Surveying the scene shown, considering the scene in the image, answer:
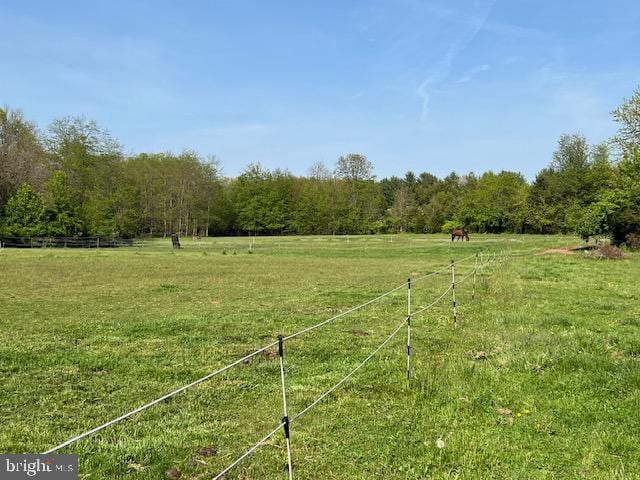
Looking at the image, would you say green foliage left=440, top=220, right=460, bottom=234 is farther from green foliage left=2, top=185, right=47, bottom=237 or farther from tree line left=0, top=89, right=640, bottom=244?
green foliage left=2, top=185, right=47, bottom=237

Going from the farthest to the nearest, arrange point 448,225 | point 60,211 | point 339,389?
1. point 448,225
2. point 60,211
3. point 339,389

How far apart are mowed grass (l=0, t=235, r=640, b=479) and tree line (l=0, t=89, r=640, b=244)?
3317cm

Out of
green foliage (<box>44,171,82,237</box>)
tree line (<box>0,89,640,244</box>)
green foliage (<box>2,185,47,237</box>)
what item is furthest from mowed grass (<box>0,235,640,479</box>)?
green foliage (<box>44,171,82,237</box>)

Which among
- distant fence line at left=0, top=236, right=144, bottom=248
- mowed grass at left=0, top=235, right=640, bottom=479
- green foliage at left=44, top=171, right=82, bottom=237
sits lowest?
mowed grass at left=0, top=235, right=640, bottom=479

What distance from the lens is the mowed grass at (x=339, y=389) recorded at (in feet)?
16.2

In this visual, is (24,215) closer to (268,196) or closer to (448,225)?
(268,196)

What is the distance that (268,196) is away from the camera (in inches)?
4021

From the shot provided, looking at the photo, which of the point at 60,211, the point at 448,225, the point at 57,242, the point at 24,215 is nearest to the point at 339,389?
the point at 57,242

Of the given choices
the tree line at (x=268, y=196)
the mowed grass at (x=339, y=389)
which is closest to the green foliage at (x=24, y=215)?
the tree line at (x=268, y=196)

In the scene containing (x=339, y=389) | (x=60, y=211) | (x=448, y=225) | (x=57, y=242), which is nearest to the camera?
(x=339, y=389)

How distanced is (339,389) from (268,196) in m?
96.3

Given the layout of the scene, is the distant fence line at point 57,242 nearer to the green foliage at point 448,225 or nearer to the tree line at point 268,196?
the tree line at point 268,196

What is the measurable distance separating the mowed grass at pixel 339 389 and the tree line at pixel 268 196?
109 ft

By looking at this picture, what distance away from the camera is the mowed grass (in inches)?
195
